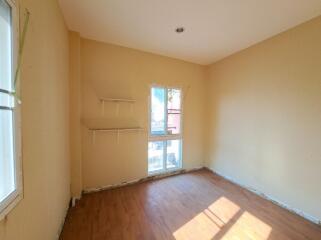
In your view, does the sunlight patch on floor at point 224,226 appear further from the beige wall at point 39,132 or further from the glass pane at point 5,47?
the glass pane at point 5,47

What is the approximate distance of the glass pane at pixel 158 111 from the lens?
133 inches

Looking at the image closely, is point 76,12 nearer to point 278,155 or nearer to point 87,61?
point 87,61

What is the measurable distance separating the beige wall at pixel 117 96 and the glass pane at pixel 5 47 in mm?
1903

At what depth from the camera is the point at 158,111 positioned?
345 centimetres

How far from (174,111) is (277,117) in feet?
6.25

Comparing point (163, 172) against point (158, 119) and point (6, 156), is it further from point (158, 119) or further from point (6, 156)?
point (6, 156)

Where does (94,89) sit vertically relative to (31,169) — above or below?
above

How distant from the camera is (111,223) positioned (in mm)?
2039

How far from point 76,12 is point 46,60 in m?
1.02

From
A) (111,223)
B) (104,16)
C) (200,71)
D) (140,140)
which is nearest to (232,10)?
(104,16)

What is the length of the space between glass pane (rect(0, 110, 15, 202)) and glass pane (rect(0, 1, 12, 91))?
158 millimetres

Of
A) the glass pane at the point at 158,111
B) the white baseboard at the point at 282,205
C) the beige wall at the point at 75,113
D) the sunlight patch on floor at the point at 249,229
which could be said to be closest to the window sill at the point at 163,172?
the glass pane at the point at 158,111

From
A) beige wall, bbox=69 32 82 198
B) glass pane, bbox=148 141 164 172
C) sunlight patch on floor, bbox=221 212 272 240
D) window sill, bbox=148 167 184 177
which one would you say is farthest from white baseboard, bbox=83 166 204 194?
sunlight patch on floor, bbox=221 212 272 240

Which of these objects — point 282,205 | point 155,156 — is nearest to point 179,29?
point 155,156
